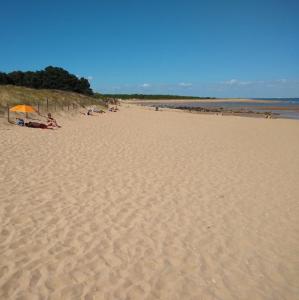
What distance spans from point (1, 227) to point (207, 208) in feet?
13.6

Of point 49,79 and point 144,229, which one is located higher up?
point 49,79

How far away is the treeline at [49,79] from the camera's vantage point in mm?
55688

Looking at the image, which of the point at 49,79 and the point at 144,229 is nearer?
the point at 144,229

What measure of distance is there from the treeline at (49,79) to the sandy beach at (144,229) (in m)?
50.3

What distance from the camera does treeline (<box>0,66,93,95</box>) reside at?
183ft

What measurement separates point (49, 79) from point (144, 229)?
57.8 meters

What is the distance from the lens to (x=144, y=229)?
5.18 m

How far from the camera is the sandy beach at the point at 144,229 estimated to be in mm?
3773

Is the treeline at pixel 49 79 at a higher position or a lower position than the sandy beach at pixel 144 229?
higher

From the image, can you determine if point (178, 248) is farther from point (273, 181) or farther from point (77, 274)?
point (273, 181)

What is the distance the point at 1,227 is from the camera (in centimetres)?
486

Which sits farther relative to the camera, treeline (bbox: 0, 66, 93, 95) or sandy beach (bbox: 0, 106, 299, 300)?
treeline (bbox: 0, 66, 93, 95)

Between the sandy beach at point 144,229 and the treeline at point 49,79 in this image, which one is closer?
the sandy beach at point 144,229

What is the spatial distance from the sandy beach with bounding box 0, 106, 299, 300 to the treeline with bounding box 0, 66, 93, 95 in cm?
5027
